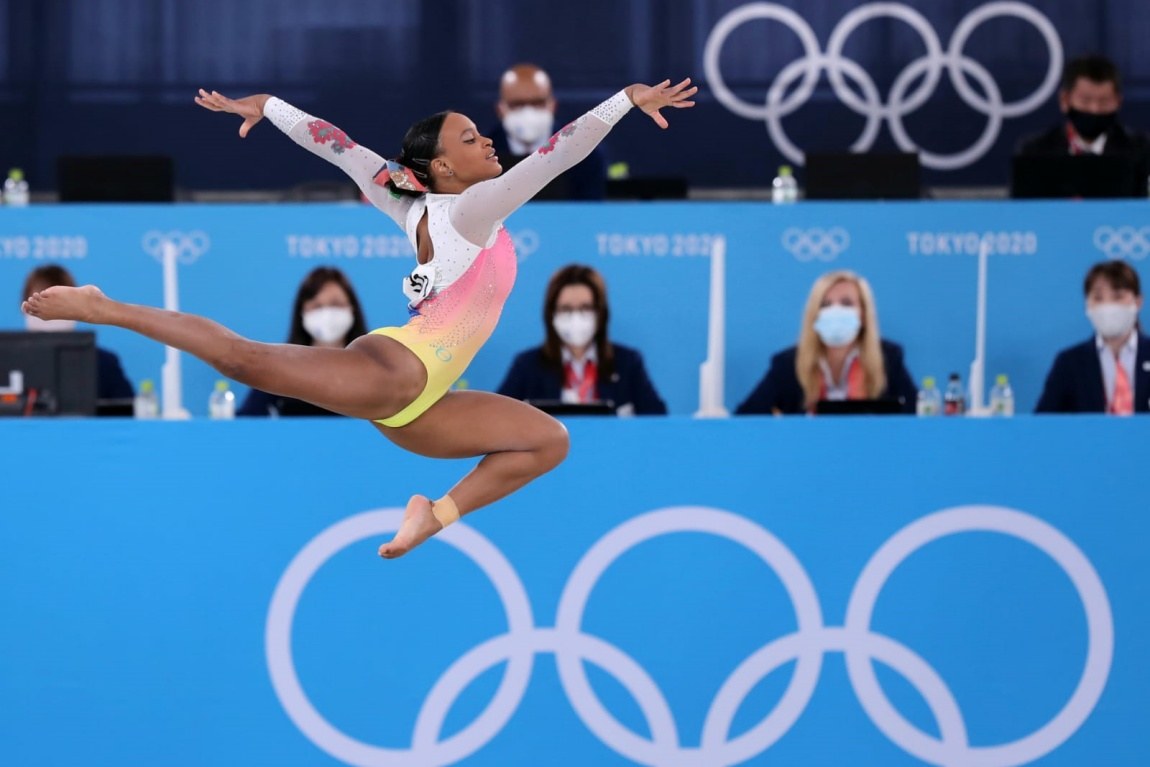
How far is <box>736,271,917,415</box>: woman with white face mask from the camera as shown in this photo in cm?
819

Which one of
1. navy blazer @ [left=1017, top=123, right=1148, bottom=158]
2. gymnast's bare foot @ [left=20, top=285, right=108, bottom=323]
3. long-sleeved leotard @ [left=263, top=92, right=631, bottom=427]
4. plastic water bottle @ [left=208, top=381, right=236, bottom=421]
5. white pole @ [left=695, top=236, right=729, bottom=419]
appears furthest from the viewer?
navy blazer @ [left=1017, top=123, right=1148, bottom=158]

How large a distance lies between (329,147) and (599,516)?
1.81 meters

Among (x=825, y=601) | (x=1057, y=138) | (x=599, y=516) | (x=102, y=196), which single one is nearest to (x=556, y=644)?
(x=599, y=516)

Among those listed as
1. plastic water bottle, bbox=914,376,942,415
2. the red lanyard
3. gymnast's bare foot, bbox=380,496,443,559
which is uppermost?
the red lanyard

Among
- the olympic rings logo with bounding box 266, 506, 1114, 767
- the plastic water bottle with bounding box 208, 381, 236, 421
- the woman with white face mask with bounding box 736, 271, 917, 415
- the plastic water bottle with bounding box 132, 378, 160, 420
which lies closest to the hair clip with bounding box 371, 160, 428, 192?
the olympic rings logo with bounding box 266, 506, 1114, 767

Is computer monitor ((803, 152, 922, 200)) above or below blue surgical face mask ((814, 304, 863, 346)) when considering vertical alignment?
above

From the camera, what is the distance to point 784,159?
40.3 feet

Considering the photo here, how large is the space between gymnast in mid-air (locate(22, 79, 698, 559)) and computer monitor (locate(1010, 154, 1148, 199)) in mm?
5145

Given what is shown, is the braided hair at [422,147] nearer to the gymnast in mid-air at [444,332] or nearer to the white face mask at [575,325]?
the gymnast in mid-air at [444,332]

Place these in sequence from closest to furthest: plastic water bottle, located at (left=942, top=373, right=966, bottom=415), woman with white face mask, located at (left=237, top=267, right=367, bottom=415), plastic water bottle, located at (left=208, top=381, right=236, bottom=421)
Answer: plastic water bottle, located at (left=208, top=381, right=236, bottom=421) < woman with white face mask, located at (left=237, top=267, right=367, bottom=415) < plastic water bottle, located at (left=942, top=373, right=966, bottom=415)

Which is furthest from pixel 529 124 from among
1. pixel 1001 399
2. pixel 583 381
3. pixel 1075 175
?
pixel 1001 399

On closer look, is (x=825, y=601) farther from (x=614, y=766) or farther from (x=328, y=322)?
(x=328, y=322)

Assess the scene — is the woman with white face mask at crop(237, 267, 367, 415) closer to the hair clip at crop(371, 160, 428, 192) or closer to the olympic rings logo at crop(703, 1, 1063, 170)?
the hair clip at crop(371, 160, 428, 192)

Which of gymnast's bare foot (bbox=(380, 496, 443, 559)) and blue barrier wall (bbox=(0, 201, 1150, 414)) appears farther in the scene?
blue barrier wall (bbox=(0, 201, 1150, 414))
